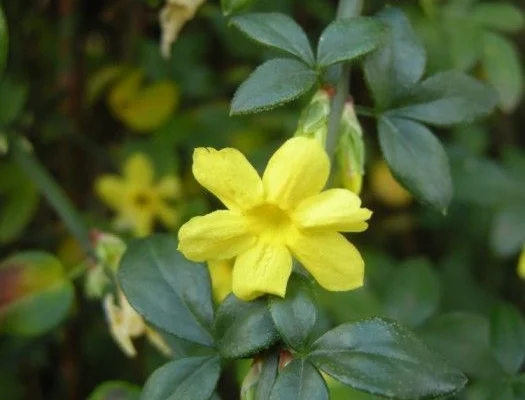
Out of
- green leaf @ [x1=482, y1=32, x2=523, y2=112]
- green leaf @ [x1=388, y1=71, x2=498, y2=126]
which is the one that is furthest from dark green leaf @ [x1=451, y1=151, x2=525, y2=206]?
green leaf @ [x1=388, y1=71, x2=498, y2=126]

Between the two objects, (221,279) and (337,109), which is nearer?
(337,109)

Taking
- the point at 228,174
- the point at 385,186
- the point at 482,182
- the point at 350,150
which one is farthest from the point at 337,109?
the point at 385,186

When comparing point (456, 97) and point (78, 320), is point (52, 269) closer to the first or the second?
point (78, 320)

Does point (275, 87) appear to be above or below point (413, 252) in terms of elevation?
above

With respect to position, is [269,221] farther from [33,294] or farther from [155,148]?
[155,148]

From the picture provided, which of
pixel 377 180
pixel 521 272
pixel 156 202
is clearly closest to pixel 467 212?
pixel 377 180

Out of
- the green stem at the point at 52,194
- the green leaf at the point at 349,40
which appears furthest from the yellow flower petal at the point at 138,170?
the green leaf at the point at 349,40

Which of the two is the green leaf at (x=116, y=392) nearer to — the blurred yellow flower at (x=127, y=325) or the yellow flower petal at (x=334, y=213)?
the blurred yellow flower at (x=127, y=325)
